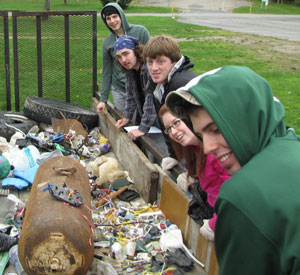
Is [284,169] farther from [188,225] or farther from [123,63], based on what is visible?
[123,63]

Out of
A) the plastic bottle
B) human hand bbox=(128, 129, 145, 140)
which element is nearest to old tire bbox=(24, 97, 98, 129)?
human hand bbox=(128, 129, 145, 140)

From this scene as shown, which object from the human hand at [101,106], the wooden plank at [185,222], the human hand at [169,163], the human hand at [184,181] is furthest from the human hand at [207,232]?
the human hand at [101,106]

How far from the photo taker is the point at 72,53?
862 cm

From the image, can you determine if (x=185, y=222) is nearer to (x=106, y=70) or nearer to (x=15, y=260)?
(x=15, y=260)

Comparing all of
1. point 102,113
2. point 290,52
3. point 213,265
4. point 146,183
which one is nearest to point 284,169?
point 213,265

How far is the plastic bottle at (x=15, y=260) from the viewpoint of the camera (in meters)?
3.71

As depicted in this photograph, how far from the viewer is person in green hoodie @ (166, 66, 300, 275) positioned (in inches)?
58.0

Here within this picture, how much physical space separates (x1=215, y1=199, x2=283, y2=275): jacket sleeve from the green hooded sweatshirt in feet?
15.3

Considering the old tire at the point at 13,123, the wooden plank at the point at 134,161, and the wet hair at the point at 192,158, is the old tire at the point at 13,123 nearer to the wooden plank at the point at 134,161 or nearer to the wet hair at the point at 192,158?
the wooden plank at the point at 134,161

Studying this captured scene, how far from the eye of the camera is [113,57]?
643 centimetres

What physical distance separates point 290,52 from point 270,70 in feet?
12.9

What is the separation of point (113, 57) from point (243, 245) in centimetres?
516

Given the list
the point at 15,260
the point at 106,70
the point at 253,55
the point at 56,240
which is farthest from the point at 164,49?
the point at 253,55

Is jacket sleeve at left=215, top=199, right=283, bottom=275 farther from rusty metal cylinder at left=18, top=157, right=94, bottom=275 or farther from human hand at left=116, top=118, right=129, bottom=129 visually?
human hand at left=116, top=118, right=129, bottom=129
